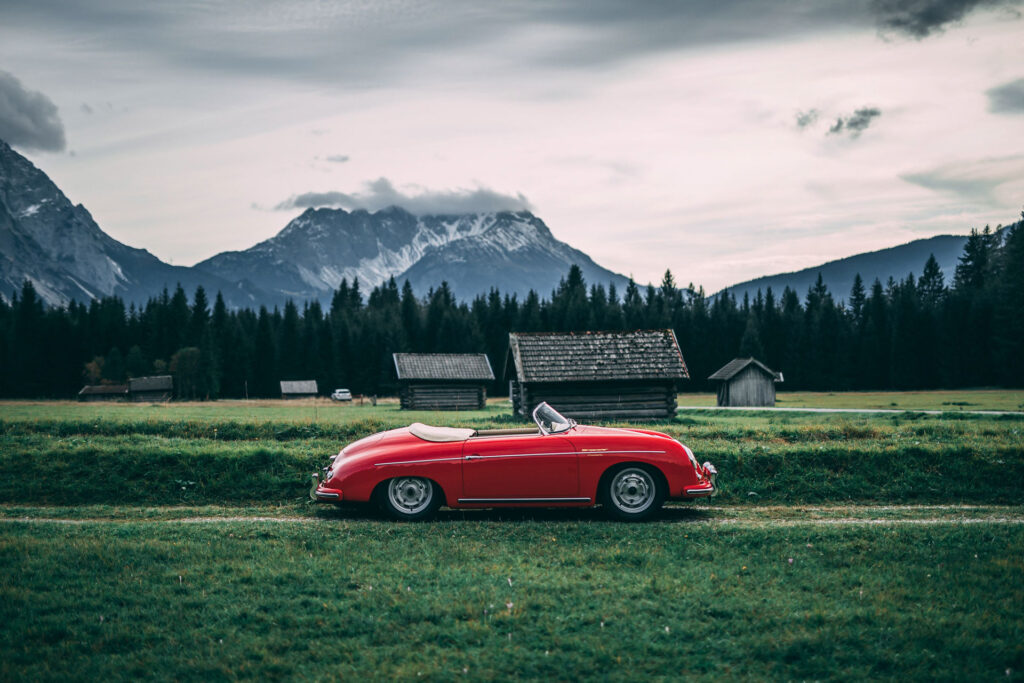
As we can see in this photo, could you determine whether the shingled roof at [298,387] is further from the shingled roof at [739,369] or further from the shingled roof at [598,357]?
the shingled roof at [598,357]

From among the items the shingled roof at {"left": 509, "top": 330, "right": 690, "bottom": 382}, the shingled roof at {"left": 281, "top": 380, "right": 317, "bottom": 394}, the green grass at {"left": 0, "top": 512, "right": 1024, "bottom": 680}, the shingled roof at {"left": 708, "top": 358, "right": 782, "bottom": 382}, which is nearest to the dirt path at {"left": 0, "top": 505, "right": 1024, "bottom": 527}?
the green grass at {"left": 0, "top": 512, "right": 1024, "bottom": 680}

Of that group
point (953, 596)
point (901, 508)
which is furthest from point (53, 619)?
point (901, 508)

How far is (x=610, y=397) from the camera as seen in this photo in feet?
100

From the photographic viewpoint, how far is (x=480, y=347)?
293ft

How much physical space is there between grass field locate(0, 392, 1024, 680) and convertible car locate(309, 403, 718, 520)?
14.2 inches

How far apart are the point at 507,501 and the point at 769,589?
3761 millimetres

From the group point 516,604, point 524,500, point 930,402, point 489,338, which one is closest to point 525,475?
point 524,500

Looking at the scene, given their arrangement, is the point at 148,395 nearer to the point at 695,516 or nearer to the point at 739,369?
the point at 739,369

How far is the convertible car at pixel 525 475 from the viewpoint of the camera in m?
9.14

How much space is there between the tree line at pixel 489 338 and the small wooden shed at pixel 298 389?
3474 mm

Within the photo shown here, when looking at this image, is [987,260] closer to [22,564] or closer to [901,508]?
[901,508]

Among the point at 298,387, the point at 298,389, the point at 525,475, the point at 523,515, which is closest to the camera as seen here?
the point at 525,475

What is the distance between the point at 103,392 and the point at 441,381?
49.6m

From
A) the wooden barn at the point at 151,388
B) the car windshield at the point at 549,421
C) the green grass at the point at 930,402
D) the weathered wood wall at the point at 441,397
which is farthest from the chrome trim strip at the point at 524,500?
the wooden barn at the point at 151,388
